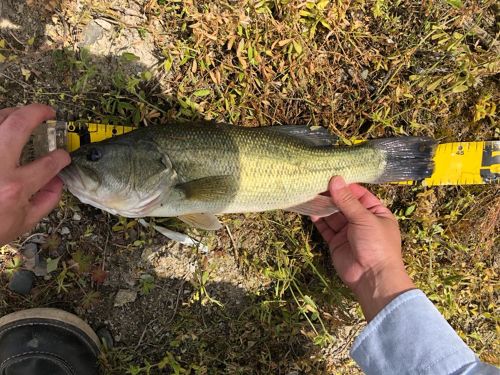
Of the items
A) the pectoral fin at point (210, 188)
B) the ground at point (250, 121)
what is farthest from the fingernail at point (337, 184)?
the pectoral fin at point (210, 188)

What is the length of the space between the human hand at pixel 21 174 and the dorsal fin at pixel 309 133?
1.45m

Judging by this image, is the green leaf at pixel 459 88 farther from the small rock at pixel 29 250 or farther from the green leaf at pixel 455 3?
the small rock at pixel 29 250

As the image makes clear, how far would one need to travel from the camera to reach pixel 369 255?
9.71 ft

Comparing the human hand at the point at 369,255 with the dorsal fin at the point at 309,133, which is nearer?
A: the human hand at the point at 369,255

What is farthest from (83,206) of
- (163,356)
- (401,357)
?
(401,357)

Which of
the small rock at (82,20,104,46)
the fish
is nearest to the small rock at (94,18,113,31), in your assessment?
the small rock at (82,20,104,46)

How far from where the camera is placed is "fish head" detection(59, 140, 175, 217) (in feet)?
8.39

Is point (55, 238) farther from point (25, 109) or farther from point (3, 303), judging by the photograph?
point (25, 109)

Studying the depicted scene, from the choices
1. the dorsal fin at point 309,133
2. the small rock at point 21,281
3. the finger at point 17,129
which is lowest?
the small rock at point 21,281

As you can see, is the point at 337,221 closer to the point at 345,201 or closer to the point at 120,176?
the point at 345,201

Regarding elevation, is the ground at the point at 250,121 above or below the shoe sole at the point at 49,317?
above

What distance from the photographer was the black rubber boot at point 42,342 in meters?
3.28

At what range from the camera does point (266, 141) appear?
113 inches

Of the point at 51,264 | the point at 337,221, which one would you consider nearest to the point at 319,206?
the point at 337,221
